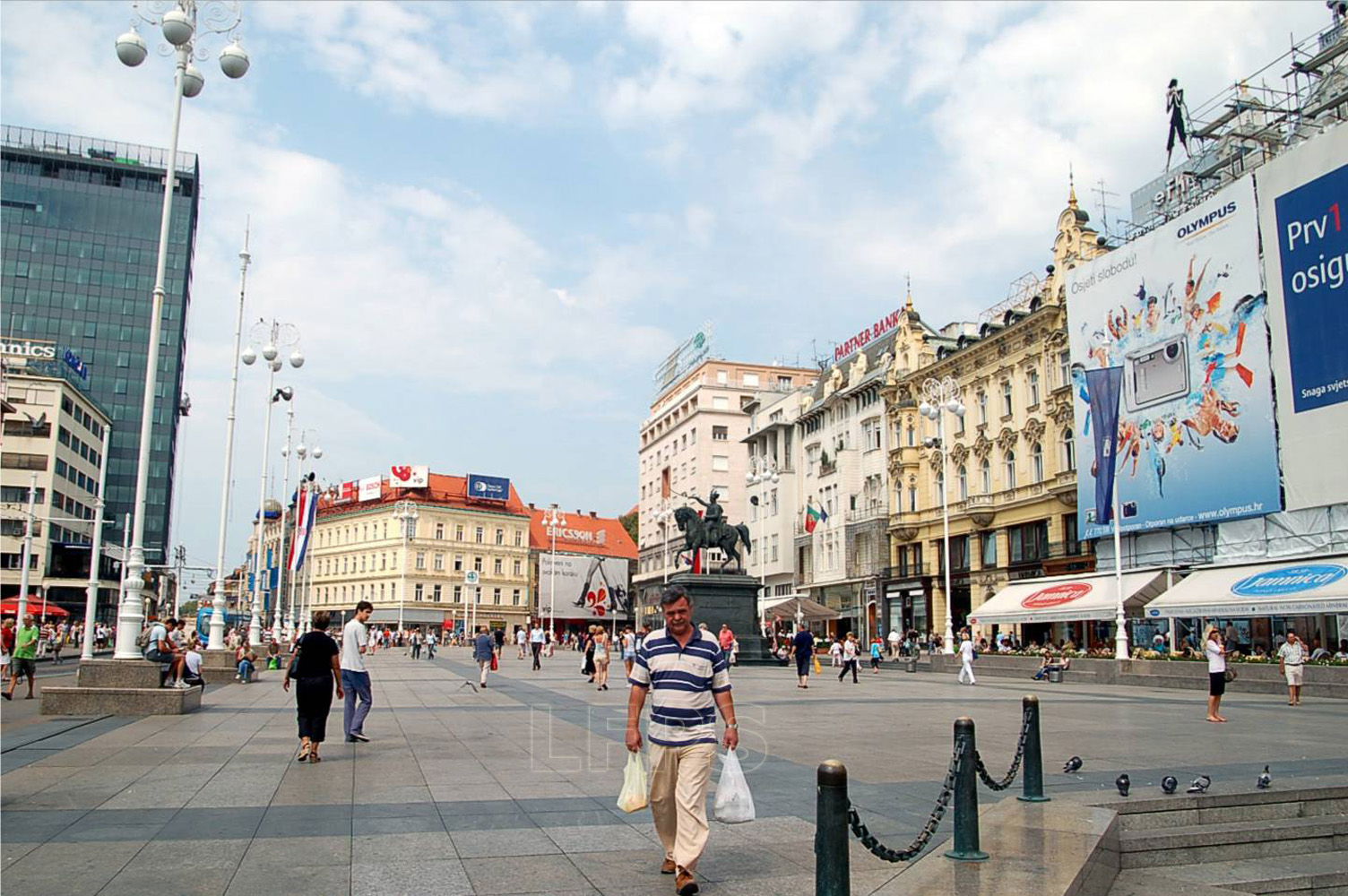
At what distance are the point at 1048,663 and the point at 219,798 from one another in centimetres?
2787

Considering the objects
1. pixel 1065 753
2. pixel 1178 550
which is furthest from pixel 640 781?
pixel 1178 550

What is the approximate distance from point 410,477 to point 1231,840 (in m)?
101

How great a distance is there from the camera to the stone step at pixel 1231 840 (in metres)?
7.85

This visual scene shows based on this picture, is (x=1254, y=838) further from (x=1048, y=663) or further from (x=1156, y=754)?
(x=1048, y=663)

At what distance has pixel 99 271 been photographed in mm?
104125

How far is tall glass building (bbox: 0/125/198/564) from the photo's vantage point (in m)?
102

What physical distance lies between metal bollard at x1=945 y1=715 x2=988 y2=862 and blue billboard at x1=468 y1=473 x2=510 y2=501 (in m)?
103

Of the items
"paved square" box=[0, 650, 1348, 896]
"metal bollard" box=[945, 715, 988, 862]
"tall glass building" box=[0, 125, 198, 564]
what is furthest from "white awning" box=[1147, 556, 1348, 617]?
"tall glass building" box=[0, 125, 198, 564]

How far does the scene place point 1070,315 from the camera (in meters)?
43.5

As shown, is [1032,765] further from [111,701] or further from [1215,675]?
[111,701]

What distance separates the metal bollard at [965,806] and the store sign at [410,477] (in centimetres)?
10080

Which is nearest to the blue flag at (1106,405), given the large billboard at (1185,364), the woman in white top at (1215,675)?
the large billboard at (1185,364)

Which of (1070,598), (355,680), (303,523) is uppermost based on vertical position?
(303,523)

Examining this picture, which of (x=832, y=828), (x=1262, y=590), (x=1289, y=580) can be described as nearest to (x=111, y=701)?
(x=832, y=828)
